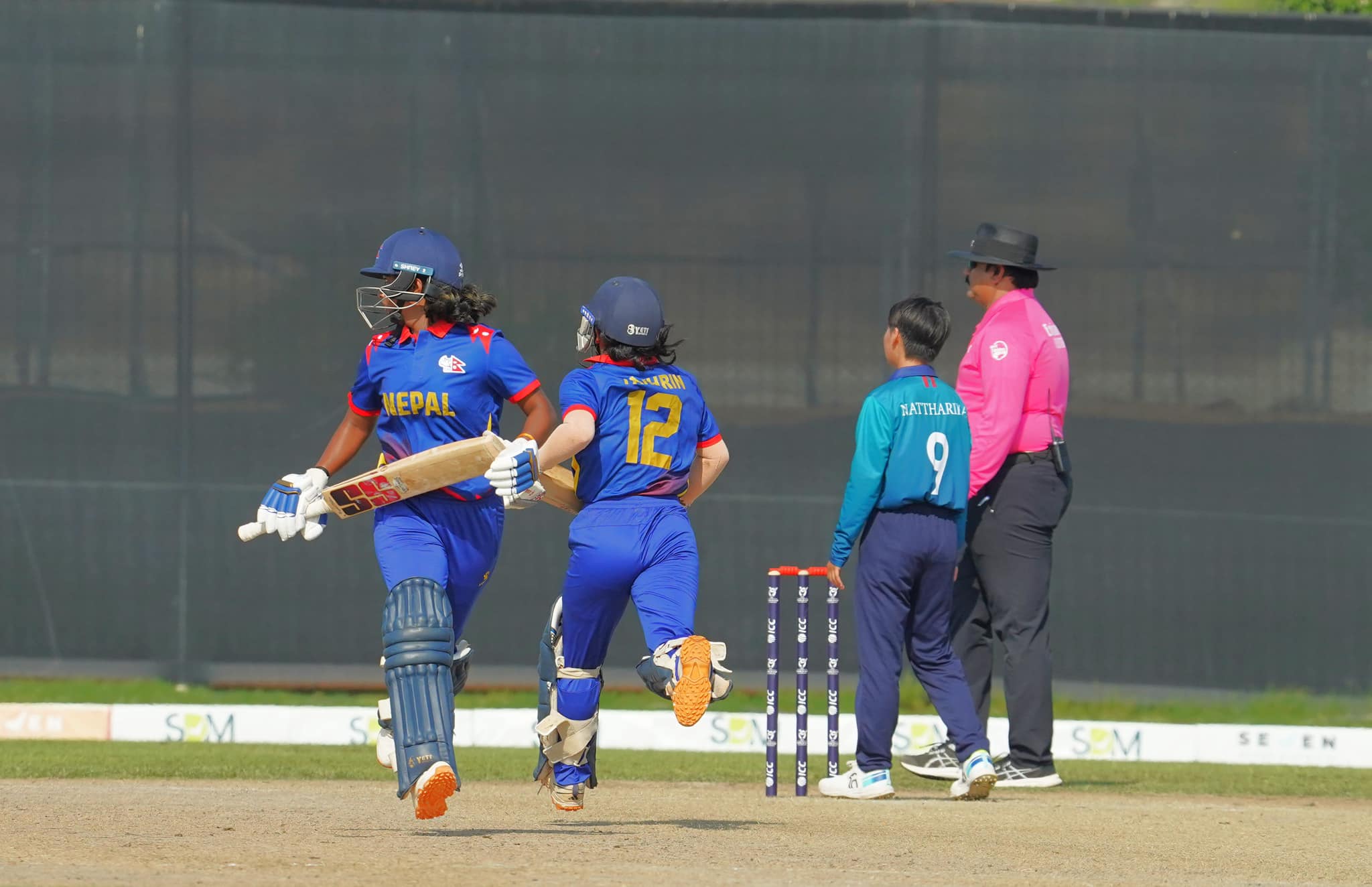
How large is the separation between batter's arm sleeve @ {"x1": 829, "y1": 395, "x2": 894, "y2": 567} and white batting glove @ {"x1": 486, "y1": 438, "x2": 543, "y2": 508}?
2109mm

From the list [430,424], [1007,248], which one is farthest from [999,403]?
[430,424]

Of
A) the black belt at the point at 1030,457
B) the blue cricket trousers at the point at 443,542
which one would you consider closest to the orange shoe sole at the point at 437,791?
the blue cricket trousers at the point at 443,542

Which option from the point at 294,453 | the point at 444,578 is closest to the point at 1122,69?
the point at 294,453

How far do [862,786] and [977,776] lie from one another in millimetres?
502

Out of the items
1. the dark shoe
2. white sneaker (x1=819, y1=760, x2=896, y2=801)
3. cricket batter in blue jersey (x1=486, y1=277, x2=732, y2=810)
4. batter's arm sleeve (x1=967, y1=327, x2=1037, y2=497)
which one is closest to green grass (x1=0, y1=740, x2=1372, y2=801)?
the dark shoe

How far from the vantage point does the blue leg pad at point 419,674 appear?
552 cm

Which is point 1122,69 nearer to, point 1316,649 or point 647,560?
point 1316,649

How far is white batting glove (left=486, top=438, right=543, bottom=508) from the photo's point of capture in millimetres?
5617

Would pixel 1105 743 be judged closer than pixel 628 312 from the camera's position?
No

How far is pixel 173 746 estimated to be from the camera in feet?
31.3

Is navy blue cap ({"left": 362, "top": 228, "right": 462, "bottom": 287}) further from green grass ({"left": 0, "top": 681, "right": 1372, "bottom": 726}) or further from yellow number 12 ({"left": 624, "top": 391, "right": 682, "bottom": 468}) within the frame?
green grass ({"left": 0, "top": 681, "right": 1372, "bottom": 726})

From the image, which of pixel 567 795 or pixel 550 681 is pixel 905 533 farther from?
pixel 567 795

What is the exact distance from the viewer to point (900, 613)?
7.51 meters

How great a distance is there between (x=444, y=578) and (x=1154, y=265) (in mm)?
6241
